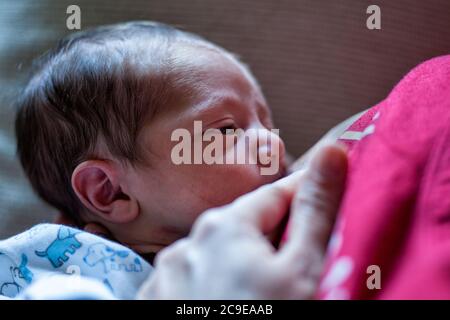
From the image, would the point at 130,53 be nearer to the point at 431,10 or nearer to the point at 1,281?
A: the point at 1,281

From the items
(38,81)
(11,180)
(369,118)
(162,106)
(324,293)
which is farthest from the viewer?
(11,180)

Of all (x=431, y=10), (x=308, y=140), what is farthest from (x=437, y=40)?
(x=308, y=140)

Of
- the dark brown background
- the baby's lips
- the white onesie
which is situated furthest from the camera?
the dark brown background

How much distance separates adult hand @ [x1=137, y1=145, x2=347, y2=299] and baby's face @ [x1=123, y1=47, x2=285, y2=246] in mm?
252

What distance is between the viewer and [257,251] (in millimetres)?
463

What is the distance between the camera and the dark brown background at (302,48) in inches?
45.3

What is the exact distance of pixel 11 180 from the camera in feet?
3.75

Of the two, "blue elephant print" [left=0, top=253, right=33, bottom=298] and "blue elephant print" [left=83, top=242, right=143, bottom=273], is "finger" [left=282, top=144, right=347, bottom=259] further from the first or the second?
"blue elephant print" [left=0, top=253, right=33, bottom=298]

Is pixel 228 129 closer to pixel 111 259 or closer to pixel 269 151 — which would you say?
pixel 269 151

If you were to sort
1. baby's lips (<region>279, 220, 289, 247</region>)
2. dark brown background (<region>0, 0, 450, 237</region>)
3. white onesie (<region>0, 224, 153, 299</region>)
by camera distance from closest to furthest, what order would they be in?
1. baby's lips (<region>279, 220, 289, 247</region>)
2. white onesie (<region>0, 224, 153, 299</region>)
3. dark brown background (<region>0, 0, 450, 237</region>)

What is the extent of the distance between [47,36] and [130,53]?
0.40 m

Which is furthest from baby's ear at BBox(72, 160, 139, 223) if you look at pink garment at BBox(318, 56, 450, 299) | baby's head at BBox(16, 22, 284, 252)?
pink garment at BBox(318, 56, 450, 299)

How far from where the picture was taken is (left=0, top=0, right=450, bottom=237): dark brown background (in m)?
1.15

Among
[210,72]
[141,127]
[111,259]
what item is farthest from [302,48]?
[111,259]
